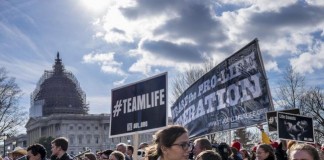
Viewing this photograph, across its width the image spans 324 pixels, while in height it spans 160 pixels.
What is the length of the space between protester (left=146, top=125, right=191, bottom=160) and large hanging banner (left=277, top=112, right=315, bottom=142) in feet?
18.3

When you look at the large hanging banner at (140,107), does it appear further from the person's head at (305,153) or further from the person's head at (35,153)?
the person's head at (305,153)

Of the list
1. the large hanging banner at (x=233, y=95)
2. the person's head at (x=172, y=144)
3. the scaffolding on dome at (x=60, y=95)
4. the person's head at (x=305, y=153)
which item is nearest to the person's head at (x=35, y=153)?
the person's head at (x=172, y=144)

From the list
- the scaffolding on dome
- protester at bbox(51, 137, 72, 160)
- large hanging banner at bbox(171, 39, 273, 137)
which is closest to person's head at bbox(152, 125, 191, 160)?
protester at bbox(51, 137, 72, 160)

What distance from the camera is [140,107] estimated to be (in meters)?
7.82

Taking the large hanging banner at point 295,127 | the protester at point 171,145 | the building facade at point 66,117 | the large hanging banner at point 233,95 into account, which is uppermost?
the building facade at point 66,117

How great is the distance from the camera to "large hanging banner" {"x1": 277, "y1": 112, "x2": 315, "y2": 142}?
929cm

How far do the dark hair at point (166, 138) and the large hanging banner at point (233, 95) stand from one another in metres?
6.39

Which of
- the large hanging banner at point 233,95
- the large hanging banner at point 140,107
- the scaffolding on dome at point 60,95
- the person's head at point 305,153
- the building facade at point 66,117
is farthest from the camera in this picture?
the scaffolding on dome at point 60,95

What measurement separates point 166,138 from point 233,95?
8.20m

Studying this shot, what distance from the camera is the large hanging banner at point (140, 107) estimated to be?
729 centimetres

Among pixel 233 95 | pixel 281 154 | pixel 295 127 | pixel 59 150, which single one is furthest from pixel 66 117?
pixel 281 154

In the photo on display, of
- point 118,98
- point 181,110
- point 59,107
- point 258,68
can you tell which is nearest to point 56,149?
point 118,98

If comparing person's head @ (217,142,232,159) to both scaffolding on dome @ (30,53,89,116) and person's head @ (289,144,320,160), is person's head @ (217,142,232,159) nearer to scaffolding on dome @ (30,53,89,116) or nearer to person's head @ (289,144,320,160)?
person's head @ (289,144,320,160)

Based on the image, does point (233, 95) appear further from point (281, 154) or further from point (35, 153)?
point (35, 153)
